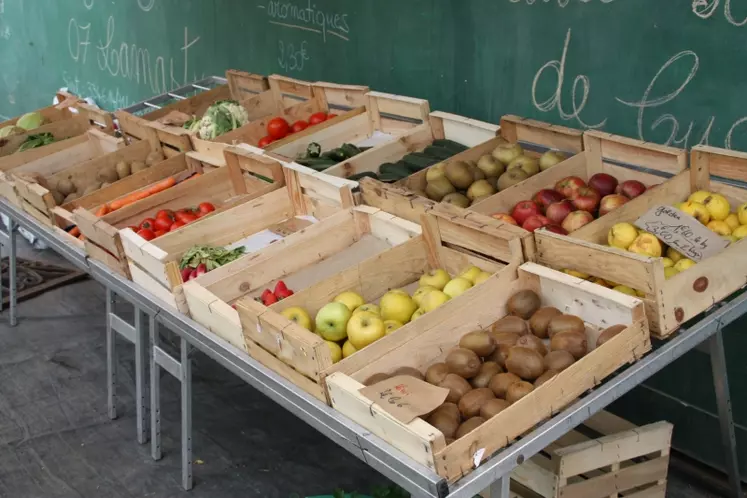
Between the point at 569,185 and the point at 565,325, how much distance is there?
3.04ft

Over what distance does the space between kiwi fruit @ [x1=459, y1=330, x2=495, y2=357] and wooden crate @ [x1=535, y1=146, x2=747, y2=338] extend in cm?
40

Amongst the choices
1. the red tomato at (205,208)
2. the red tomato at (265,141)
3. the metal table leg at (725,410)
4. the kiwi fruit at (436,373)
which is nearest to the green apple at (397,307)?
the kiwi fruit at (436,373)

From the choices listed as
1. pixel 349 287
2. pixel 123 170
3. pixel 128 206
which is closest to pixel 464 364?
pixel 349 287

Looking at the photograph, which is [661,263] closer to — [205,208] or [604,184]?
[604,184]

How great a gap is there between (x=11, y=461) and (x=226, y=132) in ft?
6.95

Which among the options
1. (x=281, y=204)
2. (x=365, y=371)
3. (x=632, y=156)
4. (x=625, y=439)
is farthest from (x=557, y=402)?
(x=281, y=204)

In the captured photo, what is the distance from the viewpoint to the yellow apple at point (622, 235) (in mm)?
3074

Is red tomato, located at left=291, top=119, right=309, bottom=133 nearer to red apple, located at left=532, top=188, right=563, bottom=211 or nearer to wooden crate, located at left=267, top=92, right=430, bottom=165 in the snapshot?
wooden crate, located at left=267, top=92, right=430, bottom=165

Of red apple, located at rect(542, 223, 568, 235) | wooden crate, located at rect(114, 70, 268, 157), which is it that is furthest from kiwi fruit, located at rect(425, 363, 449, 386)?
wooden crate, located at rect(114, 70, 268, 157)

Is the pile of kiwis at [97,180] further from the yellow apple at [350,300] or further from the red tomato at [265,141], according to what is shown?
the yellow apple at [350,300]

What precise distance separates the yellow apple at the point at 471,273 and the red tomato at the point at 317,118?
2.05m

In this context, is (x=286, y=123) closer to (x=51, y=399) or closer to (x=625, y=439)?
(x=51, y=399)

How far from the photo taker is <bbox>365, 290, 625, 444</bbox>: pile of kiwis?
2.51m

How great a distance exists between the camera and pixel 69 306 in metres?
6.25
